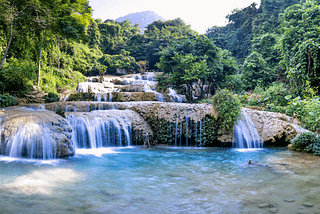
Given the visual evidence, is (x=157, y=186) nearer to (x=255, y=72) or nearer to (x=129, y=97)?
(x=129, y=97)

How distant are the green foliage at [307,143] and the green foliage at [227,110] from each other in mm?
2300

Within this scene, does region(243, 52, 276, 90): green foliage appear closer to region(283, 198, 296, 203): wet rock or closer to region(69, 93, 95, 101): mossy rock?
region(69, 93, 95, 101): mossy rock

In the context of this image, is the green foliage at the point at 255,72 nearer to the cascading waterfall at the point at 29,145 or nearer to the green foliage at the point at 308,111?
the green foliage at the point at 308,111

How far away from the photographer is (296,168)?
5.16 m

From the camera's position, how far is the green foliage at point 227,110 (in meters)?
8.83

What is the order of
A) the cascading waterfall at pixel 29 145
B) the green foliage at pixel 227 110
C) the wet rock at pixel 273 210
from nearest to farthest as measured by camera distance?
the wet rock at pixel 273 210 → the cascading waterfall at pixel 29 145 → the green foliage at pixel 227 110

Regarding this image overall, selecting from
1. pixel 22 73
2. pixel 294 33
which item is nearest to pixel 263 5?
pixel 294 33

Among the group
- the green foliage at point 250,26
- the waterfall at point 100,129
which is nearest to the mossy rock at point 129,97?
the waterfall at point 100,129

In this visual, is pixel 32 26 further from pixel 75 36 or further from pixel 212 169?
pixel 212 169

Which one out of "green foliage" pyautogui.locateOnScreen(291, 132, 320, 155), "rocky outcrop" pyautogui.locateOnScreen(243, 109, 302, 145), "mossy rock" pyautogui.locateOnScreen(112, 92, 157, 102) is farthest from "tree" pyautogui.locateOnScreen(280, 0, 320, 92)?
"mossy rock" pyautogui.locateOnScreen(112, 92, 157, 102)

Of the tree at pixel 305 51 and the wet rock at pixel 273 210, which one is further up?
the tree at pixel 305 51

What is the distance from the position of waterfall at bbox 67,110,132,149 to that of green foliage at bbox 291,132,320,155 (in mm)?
6344

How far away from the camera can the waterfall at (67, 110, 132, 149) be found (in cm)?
773

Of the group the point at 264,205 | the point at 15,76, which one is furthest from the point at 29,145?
the point at 15,76
